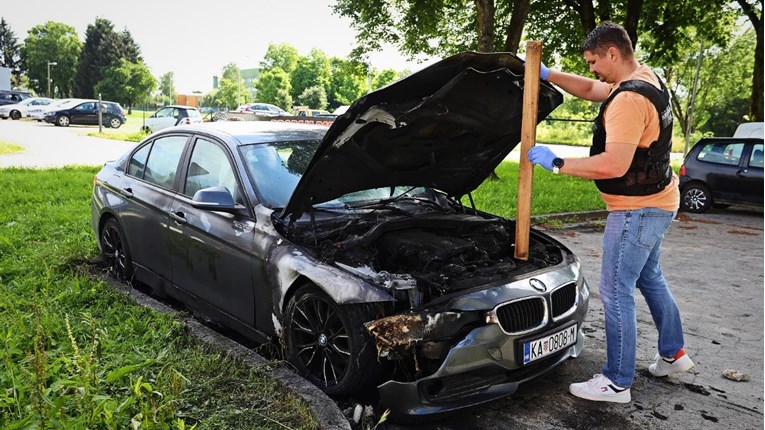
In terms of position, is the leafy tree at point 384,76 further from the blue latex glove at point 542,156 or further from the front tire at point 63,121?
the blue latex glove at point 542,156

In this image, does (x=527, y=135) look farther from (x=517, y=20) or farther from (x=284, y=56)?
(x=284, y=56)

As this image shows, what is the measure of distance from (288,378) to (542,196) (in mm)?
9591

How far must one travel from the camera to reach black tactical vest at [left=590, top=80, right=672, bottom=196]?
10.7ft

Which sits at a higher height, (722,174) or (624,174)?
(624,174)

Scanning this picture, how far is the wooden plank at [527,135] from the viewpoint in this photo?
11.3ft

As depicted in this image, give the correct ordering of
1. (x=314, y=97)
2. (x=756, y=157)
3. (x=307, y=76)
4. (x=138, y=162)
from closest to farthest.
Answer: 1. (x=138, y=162)
2. (x=756, y=157)
3. (x=314, y=97)
4. (x=307, y=76)

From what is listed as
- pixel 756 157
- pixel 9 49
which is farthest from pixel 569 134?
pixel 9 49

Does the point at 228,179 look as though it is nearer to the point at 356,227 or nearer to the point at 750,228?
the point at 356,227

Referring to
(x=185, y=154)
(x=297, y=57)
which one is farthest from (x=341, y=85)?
(x=185, y=154)

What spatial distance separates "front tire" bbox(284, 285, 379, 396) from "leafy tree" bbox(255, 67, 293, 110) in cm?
6626

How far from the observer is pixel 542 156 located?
3371mm

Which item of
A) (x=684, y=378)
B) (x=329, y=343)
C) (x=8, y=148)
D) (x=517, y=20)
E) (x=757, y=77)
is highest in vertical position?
(x=517, y=20)

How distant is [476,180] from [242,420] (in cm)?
249

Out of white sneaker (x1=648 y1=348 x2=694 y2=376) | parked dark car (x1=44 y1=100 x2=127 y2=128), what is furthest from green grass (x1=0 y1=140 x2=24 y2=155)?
white sneaker (x1=648 y1=348 x2=694 y2=376)
